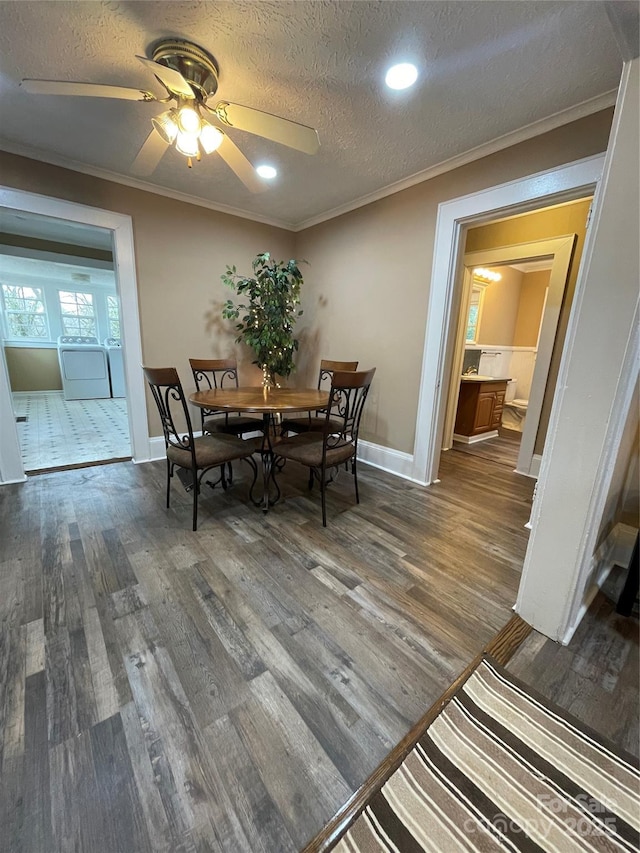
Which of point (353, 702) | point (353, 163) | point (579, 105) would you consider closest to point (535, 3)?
point (579, 105)

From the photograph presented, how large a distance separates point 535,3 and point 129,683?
2.98m

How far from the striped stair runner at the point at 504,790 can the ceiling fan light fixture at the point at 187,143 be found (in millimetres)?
2746

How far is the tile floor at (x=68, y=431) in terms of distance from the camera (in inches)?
132

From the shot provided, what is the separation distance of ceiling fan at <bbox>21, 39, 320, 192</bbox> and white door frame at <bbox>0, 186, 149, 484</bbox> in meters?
1.26

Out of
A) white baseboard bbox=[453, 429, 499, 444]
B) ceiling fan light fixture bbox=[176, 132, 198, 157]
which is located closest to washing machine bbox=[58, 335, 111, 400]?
ceiling fan light fixture bbox=[176, 132, 198, 157]

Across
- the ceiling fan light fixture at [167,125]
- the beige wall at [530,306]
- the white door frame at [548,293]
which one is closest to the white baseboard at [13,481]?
the ceiling fan light fixture at [167,125]

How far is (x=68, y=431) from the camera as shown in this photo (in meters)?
4.24

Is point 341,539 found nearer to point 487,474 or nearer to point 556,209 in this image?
point 487,474

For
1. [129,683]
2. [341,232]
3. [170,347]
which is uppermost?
[341,232]

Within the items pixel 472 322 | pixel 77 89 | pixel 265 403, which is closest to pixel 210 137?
pixel 77 89

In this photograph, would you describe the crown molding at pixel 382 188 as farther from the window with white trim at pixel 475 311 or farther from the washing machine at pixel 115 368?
the washing machine at pixel 115 368

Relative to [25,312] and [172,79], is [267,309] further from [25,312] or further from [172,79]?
[25,312]

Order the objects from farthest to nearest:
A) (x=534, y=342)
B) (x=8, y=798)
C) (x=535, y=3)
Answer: (x=534, y=342), (x=535, y=3), (x=8, y=798)

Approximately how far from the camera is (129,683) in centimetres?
119
